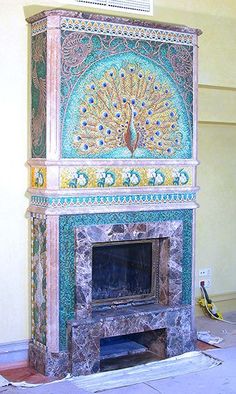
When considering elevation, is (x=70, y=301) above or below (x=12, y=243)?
below

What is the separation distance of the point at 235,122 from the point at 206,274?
Answer: 52.5 inches

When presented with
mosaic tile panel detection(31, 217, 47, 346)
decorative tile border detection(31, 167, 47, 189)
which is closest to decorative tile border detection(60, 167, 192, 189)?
decorative tile border detection(31, 167, 47, 189)

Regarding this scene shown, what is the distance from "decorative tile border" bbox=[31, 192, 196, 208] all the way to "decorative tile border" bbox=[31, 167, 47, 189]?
0.08 m

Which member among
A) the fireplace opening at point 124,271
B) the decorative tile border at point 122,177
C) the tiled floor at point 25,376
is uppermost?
the decorative tile border at point 122,177

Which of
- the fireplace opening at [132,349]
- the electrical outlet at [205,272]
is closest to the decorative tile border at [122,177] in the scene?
the fireplace opening at [132,349]

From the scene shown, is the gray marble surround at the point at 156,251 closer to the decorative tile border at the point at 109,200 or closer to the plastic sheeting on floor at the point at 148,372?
the decorative tile border at the point at 109,200

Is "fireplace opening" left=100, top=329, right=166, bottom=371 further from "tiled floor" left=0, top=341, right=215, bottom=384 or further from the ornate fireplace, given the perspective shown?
"tiled floor" left=0, top=341, right=215, bottom=384

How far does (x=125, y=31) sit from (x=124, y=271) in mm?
1656

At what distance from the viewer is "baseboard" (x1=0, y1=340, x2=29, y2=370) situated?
14.9 ft

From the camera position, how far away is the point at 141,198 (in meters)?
4.72

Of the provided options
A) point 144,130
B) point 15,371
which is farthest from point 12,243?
point 144,130

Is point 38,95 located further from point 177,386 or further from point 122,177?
point 177,386

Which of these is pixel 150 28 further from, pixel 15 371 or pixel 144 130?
pixel 15 371

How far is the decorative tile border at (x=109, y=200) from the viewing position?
4.37 meters
